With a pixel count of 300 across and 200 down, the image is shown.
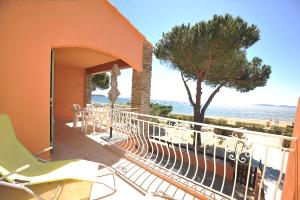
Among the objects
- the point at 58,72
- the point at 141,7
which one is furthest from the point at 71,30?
the point at 58,72

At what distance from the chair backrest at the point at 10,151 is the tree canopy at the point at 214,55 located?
27.6 ft

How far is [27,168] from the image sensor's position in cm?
210

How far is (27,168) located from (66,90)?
8.33 meters

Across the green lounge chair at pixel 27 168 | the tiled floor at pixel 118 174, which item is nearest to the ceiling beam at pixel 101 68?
the tiled floor at pixel 118 174

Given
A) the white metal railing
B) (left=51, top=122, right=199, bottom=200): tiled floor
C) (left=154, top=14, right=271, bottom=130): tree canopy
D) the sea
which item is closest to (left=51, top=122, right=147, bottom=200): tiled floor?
(left=51, top=122, right=199, bottom=200): tiled floor

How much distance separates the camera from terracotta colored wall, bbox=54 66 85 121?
9336 mm

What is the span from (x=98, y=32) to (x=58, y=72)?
604cm

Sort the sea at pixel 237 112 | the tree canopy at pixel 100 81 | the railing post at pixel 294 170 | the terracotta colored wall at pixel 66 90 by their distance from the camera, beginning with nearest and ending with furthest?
the railing post at pixel 294 170, the terracotta colored wall at pixel 66 90, the tree canopy at pixel 100 81, the sea at pixel 237 112

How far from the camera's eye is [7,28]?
2.89 meters

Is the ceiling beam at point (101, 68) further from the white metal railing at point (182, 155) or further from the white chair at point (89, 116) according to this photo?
the white metal railing at point (182, 155)

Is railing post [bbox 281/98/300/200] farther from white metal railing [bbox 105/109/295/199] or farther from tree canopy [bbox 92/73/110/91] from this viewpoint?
tree canopy [bbox 92/73/110/91]

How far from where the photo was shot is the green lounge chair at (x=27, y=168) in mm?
1757

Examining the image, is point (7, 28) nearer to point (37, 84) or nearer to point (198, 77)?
point (37, 84)

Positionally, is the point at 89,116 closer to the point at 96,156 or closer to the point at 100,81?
the point at 96,156
